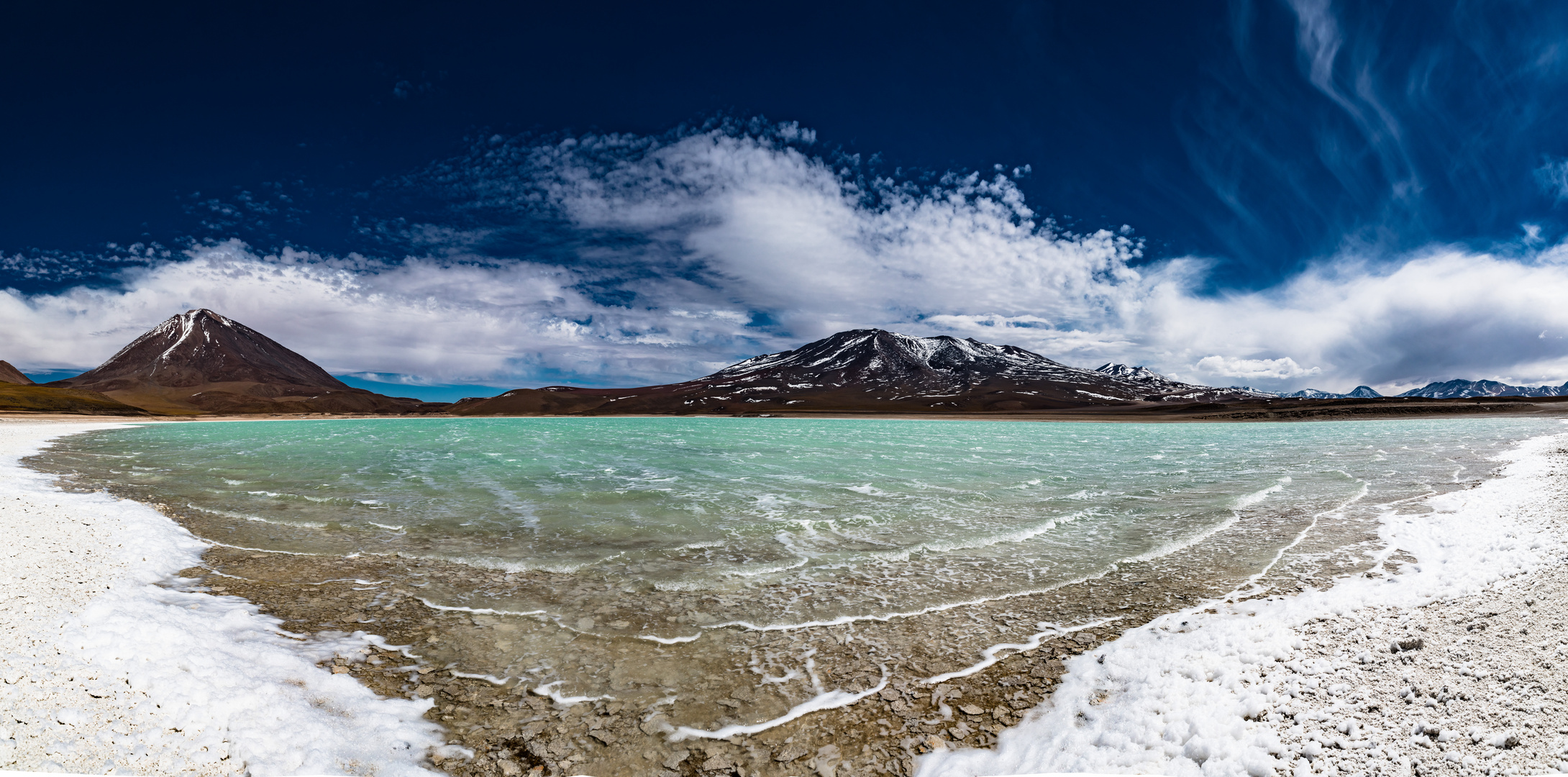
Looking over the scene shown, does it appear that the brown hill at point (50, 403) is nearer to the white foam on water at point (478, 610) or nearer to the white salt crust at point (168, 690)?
the white salt crust at point (168, 690)

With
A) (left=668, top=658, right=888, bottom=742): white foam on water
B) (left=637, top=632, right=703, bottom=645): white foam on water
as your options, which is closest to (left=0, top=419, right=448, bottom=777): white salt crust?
(left=668, top=658, right=888, bottom=742): white foam on water

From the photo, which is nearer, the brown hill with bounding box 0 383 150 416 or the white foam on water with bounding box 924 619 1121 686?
the white foam on water with bounding box 924 619 1121 686

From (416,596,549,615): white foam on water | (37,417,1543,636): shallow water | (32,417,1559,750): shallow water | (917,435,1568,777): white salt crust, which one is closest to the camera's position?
(917,435,1568,777): white salt crust

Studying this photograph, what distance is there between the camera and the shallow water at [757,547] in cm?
644

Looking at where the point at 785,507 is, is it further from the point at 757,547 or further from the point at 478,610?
the point at 478,610

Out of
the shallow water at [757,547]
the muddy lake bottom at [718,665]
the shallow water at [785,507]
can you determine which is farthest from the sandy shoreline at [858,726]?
the shallow water at [785,507]

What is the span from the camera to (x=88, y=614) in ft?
19.8

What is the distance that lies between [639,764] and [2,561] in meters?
9.18

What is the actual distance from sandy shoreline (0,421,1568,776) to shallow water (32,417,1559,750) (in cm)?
38

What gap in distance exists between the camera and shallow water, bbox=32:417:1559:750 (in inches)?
253

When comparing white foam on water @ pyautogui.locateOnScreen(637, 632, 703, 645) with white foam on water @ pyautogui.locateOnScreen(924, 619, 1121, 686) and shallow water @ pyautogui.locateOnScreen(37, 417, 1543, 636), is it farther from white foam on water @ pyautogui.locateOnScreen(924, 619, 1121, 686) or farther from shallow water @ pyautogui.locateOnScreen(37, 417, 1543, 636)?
white foam on water @ pyautogui.locateOnScreen(924, 619, 1121, 686)

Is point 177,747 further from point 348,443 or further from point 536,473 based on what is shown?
point 348,443

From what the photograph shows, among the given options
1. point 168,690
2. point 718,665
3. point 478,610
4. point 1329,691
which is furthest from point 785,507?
point 168,690

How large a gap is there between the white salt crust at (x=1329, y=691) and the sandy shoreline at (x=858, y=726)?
0.03 metres
